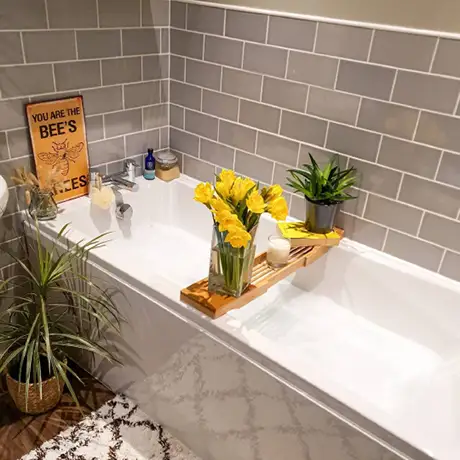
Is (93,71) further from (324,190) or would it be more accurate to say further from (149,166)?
(324,190)

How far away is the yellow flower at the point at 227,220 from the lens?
55.0 inches

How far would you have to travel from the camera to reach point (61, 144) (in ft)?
6.90

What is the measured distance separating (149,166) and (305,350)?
1.17m

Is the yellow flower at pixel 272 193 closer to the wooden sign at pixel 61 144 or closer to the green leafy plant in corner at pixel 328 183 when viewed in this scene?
the green leafy plant in corner at pixel 328 183

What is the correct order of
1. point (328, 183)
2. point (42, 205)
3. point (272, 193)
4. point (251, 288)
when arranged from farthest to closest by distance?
point (42, 205) → point (328, 183) → point (251, 288) → point (272, 193)

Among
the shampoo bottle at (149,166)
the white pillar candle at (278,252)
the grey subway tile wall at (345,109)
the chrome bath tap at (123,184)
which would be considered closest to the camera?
the grey subway tile wall at (345,109)

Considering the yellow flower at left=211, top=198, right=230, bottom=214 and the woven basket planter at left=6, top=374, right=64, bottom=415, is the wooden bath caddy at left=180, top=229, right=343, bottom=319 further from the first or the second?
the woven basket planter at left=6, top=374, right=64, bottom=415

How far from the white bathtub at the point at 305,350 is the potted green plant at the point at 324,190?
0.16 m

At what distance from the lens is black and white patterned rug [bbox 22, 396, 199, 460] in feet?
5.89

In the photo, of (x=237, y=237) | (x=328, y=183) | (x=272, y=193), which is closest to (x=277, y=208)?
(x=272, y=193)

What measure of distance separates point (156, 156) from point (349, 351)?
1.31 m

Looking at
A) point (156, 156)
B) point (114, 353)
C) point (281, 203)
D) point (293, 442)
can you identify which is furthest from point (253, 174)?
point (293, 442)

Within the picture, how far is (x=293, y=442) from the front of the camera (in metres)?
1.47

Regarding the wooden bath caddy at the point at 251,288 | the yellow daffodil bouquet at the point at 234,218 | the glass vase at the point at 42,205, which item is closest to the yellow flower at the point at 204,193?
the yellow daffodil bouquet at the point at 234,218
